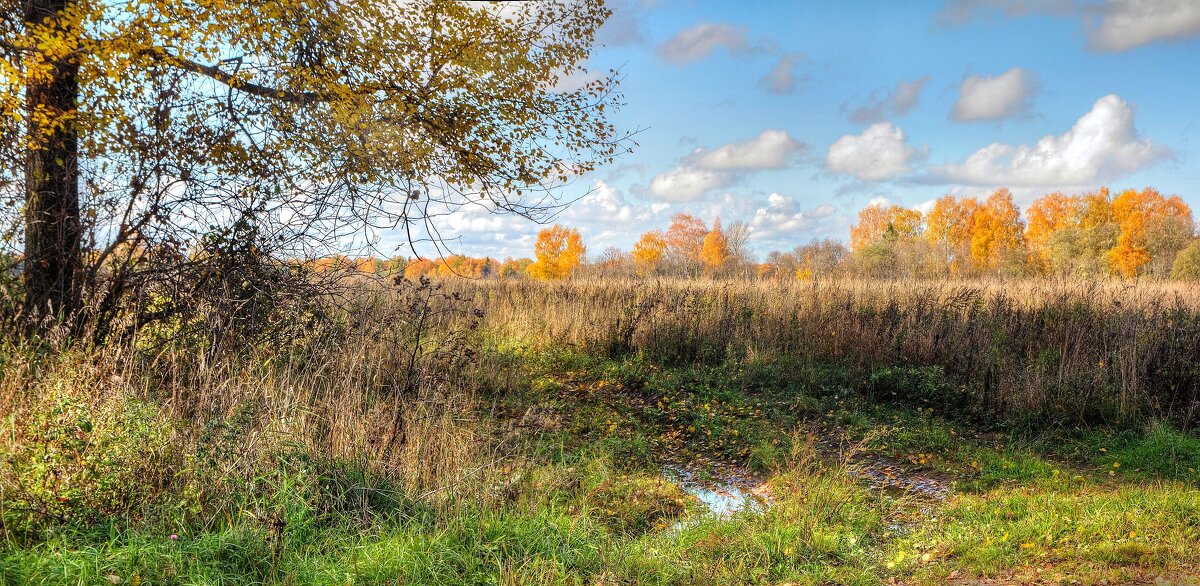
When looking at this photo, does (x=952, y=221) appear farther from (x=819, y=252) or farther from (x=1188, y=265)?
(x=1188, y=265)

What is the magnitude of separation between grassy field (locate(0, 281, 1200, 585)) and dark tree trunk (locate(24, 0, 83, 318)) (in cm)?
116

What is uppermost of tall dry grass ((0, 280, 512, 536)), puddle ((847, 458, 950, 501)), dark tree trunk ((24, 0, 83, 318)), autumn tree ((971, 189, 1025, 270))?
autumn tree ((971, 189, 1025, 270))

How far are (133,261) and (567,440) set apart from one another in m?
4.83

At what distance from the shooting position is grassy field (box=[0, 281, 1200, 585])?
12.4 ft

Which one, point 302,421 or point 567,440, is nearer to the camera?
point 302,421

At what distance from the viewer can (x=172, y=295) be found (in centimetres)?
676

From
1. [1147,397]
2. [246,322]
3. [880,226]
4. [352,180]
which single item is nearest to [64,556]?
[246,322]

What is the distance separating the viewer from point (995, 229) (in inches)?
2025

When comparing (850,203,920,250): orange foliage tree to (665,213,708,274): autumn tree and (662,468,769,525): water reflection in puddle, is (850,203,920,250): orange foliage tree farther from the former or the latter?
(662,468,769,525): water reflection in puddle

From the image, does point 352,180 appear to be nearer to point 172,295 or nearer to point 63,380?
point 172,295

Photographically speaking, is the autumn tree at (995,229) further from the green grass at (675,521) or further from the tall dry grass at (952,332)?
the green grass at (675,521)

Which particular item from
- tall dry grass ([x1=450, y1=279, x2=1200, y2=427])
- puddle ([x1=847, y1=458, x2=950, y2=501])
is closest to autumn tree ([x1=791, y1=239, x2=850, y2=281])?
tall dry grass ([x1=450, y1=279, x2=1200, y2=427])

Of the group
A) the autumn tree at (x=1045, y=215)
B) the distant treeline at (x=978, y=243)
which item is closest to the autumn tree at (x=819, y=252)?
the distant treeline at (x=978, y=243)

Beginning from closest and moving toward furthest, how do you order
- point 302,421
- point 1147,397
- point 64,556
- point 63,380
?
point 64,556 → point 302,421 → point 63,380 → point 1147,397
